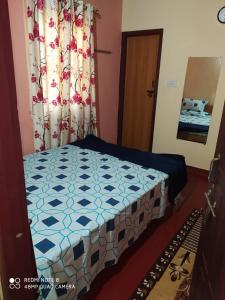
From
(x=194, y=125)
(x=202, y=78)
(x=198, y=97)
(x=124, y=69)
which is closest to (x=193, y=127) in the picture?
(x=194, y=125)

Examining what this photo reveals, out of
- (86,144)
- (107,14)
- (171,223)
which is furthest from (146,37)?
(171,223)

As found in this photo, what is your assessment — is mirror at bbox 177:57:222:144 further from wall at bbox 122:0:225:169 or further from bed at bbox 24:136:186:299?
bed at bbox 24:136:186:299

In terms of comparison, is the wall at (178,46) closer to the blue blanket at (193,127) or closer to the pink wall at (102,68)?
the blue blanket at (193,127)

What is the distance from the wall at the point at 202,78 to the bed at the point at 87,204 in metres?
1.19

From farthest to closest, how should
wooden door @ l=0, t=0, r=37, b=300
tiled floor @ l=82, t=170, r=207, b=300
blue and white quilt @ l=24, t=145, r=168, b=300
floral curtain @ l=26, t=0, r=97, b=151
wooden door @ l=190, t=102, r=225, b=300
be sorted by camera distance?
floral curtain @ l=26, t=0, r=97, b=151 → tiled floor @ l=82, t=170, r=207, b=300 → blue and white quilt @ l=24, t=145, r=168, b=300 → wooden door @ l=190, t=102, r=225, b=300 → wooden door @ l=0, t=0, r=37, b=300

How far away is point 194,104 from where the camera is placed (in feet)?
10.7

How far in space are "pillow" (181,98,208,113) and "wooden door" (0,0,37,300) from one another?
307 cm

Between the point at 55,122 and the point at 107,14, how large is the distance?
1893mm

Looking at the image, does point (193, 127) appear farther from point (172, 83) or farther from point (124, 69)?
point (124, 69)

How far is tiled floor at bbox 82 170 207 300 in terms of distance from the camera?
5.10 feet

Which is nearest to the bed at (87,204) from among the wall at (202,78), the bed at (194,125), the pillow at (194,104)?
the bed at (194,125)

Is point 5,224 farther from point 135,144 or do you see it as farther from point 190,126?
point 135,144

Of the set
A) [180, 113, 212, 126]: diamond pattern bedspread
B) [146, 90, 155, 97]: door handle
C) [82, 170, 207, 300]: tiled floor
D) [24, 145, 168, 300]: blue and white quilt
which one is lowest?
[82, 170, 207, 300]: tiled floor

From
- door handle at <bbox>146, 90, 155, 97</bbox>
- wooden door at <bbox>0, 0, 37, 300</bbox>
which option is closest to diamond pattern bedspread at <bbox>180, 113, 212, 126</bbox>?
door handle at <bbox>146, 90, 155, 97</bbox>
